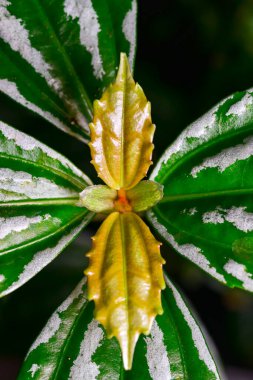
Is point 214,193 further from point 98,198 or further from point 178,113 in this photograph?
point 178,113

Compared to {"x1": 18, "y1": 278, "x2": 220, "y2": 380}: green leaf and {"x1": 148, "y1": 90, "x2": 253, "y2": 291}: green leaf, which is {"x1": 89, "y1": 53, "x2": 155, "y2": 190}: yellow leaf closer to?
{"x1": 148, "y1": 90, "x2": 253, "y2": 291}: green leaf

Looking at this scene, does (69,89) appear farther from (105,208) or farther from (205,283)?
(205,283)

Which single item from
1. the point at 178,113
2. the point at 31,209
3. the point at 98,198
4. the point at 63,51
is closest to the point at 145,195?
the point at 98,198

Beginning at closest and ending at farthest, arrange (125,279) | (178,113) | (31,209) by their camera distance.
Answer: (125,279) < (31,209) < (178,113)

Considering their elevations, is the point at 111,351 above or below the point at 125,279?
below

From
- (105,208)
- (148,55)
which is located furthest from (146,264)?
(148,55)

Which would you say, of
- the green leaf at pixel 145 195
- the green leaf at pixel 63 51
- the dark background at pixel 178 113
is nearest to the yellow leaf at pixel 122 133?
the green leaf at pixel 145 195

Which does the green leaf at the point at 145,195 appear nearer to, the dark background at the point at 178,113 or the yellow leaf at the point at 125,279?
the yellow leaf at the point at 125,279
